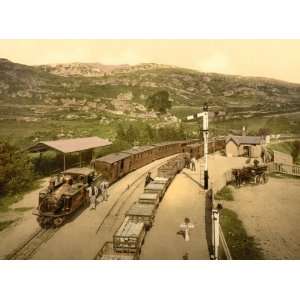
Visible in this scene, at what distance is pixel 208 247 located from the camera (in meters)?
8.27

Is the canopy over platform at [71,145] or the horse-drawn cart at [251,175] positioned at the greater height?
the canopy over platform at [71,145]

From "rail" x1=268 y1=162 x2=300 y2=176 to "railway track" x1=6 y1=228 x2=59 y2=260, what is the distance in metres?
6.46

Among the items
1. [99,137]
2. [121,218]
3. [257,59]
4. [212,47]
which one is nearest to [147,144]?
[99,137]

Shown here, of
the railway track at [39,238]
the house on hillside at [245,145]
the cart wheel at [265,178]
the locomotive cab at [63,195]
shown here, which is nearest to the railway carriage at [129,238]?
the railway track at [39,238]

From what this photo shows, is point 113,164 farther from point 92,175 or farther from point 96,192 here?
point 96,192

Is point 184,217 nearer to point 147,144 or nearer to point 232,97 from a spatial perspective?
point 147,144

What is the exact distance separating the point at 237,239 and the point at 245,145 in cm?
277

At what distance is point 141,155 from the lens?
10141mm

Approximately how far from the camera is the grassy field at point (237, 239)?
8195 millimetres

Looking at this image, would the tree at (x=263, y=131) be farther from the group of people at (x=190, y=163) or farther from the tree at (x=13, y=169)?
the tree at (x=13, y=169)

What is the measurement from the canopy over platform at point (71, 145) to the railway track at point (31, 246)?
7.25 feet

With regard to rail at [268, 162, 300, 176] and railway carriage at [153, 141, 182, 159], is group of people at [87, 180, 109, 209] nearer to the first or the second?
railway carriage at [153, 141, 182, 159]

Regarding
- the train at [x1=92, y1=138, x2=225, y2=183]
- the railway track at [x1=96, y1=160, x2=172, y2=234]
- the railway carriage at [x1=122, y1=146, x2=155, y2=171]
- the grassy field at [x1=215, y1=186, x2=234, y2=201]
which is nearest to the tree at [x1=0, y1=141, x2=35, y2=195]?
the train at [x1=92, y1=138, x2=225, y2=183]

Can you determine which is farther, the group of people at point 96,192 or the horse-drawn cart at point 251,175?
the horse-drawn cart at point 251,175
